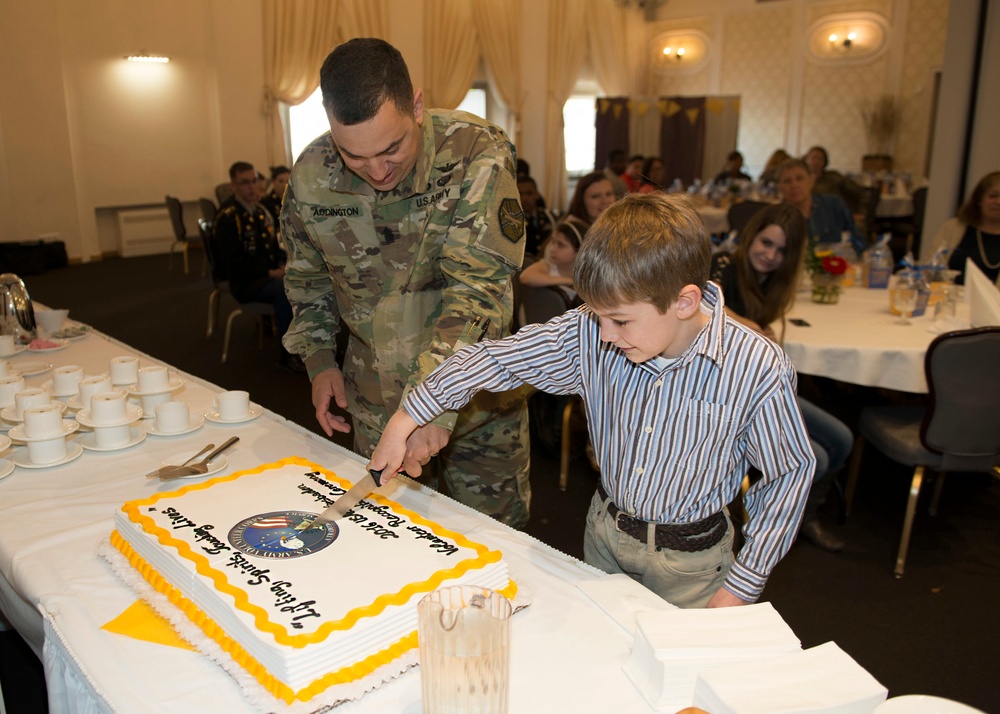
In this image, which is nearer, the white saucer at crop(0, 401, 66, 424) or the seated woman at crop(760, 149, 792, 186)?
the white saucer at crop(0, 401, 66, 424)

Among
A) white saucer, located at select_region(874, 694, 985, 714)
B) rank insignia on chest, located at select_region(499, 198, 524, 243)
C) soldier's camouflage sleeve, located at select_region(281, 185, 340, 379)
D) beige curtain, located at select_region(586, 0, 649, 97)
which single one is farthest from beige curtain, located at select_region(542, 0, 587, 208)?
white saucer, located at select_region(874, 694, 985, 714)

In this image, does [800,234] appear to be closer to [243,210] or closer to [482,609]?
[482,609]

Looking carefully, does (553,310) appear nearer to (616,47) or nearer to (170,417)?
(170,417)

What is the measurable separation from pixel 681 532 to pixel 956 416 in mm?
1780

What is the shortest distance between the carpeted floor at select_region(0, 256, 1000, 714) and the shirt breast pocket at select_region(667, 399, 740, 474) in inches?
51.9

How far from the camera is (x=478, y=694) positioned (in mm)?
834

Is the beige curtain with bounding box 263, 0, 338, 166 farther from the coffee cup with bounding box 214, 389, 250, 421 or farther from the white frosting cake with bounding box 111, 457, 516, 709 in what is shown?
the white frosting cake with bounding box 111, 457, 516, 709

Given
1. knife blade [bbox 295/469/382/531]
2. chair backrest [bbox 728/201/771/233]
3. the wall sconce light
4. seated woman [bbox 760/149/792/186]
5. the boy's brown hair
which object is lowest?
knife blade [bbox 295/469/382/531]

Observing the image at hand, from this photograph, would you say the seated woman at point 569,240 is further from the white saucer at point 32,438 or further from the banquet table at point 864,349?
the white saucer at point 32,438

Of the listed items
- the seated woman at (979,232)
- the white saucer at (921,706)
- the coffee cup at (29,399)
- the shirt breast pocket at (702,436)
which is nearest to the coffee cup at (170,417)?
the coffee cup at (29,399)

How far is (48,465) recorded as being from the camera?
1611mm

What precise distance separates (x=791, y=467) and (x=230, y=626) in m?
0.87

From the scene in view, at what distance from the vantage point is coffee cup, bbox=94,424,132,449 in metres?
1.69

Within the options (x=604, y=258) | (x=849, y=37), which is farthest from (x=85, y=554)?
(x=849, y=37)
